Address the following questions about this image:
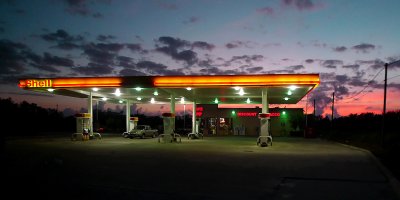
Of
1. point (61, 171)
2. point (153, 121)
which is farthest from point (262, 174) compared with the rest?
point (153, 121)

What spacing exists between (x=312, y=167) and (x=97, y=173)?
323 inches

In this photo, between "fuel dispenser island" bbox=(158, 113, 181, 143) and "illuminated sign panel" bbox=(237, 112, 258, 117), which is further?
"illuminated sign panel" bbox=(237, 112, 258, 117)

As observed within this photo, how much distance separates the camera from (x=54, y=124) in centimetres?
7756

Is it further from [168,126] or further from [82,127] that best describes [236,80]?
[82,127]

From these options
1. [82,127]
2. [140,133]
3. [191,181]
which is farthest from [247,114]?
[191,181]

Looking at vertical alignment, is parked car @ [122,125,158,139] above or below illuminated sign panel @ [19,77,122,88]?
below

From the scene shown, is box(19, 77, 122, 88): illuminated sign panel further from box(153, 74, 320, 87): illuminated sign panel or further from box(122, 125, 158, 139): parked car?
box(122, 125, 158, 139): parked car

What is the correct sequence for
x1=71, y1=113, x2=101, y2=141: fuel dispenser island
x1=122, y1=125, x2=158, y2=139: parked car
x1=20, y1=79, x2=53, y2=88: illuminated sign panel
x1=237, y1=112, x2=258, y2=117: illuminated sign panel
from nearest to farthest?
x1=20, y1=79, x2=53, y2=88: illuminated sign panel → x1=71, y1=113, x2=101, y2=141: fuel dispenser island → x1=122, y1=125, x2=158, y2=139: parked car → x1=237, y1=112, x2=258, y2=117: illuminated sign panel

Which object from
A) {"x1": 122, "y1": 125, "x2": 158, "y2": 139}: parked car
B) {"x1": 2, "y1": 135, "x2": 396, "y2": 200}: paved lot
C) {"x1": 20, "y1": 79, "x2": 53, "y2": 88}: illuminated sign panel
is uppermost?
{"x1": 20, "y1": 79, "x2": 53, "y2": 88}: illuminated sign panel

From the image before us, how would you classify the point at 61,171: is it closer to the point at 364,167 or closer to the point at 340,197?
the point at 340,197

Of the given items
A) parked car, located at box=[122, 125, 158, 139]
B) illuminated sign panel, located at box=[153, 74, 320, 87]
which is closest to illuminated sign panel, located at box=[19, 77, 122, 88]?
illuminated sign panel, located at box=[153, 74, 320, 87]

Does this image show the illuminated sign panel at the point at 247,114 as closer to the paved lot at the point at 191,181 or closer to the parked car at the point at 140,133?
the parked car at the point at 140,133

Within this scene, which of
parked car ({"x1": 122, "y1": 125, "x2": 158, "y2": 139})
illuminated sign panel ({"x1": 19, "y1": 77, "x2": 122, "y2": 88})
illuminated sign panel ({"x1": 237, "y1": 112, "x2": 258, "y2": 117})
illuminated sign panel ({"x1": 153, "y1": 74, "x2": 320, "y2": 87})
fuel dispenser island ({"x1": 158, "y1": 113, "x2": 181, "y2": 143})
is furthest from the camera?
illuminated sign panel ({"x1": 237, "y1": 112, "x2": 258, "y2": 117})

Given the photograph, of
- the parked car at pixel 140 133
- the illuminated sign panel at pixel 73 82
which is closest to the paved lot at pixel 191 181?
the illuminated sign panel at pixel 73 82
